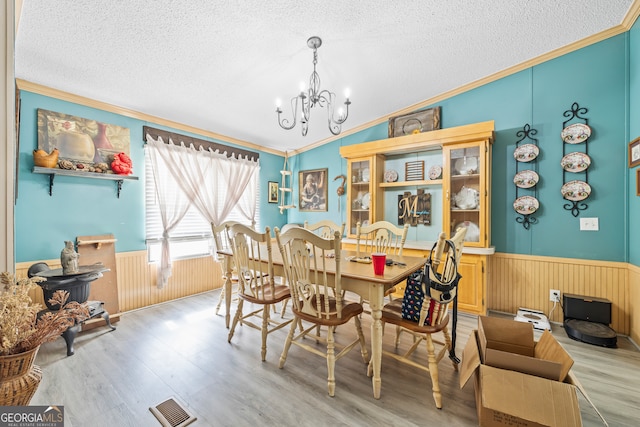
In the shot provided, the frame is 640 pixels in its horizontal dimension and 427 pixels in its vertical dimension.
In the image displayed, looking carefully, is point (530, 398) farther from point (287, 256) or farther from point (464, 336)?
point (287, 256)

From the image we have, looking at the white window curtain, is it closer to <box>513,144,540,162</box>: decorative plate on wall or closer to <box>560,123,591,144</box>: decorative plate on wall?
<box>513,144,540,162</box>: decorative plate on wall

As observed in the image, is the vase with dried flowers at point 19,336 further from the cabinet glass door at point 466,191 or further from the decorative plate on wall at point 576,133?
the decorative plate on wall at point 576,133

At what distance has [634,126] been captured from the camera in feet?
7.84

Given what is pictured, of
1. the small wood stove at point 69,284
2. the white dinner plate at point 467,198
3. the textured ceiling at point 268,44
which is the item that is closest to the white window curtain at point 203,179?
the textured ceiling at point 268,44

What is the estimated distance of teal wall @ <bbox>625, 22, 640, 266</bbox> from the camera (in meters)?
2.33

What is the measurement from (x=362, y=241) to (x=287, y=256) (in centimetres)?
201

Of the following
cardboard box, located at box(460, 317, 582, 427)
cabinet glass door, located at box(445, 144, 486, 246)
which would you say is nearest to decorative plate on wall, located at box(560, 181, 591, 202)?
cabinet glass door, located at box(445, 144, 486, 246)

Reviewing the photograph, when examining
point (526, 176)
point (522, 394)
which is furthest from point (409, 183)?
point (522, 394)

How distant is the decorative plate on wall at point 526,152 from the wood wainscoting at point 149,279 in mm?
4270

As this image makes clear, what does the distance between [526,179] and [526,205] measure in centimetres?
29

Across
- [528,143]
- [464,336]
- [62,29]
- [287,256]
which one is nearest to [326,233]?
[287,256]

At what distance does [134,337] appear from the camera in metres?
2.50

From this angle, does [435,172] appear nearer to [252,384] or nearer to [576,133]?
[576,133]

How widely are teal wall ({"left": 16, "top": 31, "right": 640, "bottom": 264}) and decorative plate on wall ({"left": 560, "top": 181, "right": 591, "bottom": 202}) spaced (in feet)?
0.23
